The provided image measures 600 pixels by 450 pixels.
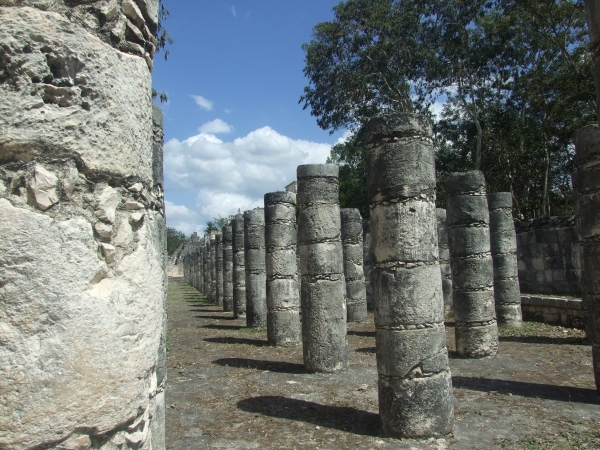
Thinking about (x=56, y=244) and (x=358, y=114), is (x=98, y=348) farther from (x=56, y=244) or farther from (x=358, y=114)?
(x=358, y=114)

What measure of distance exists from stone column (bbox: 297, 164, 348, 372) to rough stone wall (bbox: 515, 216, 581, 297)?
887 centimetres

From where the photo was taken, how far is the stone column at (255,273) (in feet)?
42.7

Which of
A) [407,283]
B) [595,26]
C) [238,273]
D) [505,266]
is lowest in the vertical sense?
[407,283]

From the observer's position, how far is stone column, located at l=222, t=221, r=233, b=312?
18234 mm

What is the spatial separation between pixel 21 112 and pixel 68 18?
0.39 m

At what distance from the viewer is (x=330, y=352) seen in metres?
7.89

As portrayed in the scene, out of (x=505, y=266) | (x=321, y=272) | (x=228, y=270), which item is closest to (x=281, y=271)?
(x=321, y=272)

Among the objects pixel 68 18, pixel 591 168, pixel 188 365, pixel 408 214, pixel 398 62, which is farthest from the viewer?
pixel 398 62

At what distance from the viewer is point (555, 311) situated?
40.2 ft

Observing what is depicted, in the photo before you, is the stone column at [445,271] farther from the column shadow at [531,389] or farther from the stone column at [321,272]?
the column shadow at [531,389]

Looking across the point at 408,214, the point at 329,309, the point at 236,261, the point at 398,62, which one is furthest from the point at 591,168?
the point at 398,62

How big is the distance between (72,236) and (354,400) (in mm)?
5436

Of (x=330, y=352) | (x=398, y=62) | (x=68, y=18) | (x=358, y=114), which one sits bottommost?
(x=330, y=352)

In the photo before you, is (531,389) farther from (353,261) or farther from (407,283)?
(353,261)
